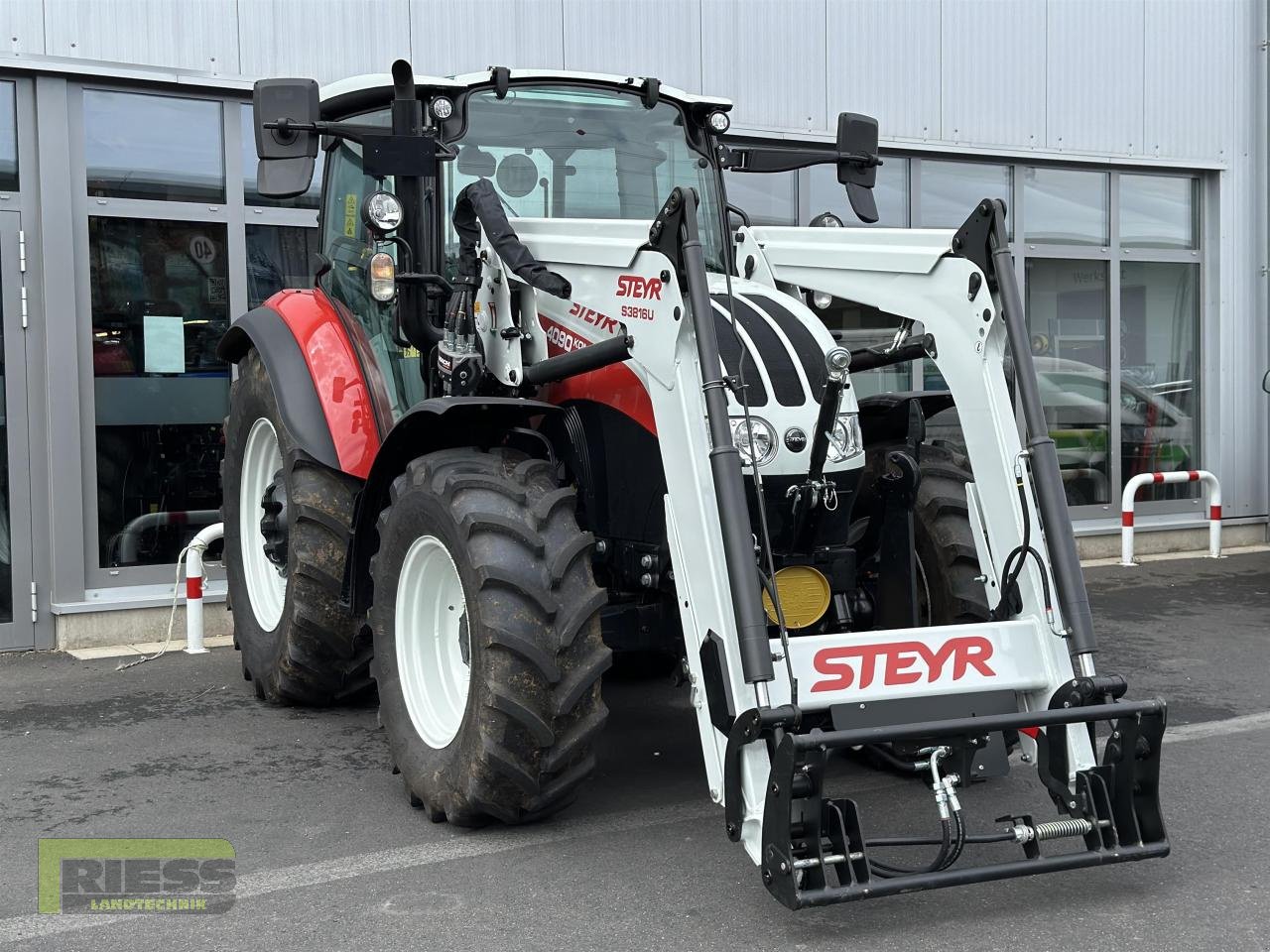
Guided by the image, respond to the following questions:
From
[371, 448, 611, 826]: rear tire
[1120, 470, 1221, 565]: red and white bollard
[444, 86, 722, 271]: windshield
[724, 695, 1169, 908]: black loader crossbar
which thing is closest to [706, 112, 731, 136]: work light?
[444, 86, 722, 271]: windshield

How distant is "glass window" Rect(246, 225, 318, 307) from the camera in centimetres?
837

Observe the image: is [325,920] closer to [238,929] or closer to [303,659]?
[238,929]

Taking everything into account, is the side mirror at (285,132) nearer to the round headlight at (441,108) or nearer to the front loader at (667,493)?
the front loader at (667,493)

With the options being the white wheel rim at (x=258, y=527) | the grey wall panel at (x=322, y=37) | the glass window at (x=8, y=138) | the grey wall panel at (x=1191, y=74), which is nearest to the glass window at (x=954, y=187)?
the grey wall panel at (x=1191, y=74)

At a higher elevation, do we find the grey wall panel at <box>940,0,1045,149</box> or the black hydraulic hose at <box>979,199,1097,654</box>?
the grey wall panel at <box>940,0,1045,149</box>

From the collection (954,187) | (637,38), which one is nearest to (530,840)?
(637,38)

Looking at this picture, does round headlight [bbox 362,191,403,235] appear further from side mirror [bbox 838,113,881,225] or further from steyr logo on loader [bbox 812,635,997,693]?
steyr logo on loader [bbox 812,635,997,693]

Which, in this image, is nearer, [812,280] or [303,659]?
[812,280]

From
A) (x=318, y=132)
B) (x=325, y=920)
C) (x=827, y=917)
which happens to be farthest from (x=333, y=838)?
(x=318, y=132)

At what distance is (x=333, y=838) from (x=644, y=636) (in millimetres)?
1225

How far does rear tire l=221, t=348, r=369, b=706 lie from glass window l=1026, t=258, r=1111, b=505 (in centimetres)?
677

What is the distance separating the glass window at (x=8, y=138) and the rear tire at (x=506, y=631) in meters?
4.14

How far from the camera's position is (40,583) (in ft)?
25.5

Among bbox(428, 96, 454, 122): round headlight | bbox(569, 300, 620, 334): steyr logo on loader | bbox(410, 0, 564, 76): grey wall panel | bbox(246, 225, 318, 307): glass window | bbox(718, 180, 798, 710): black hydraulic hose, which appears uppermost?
bbox(410, 0, 564, 76): grey wall panel
